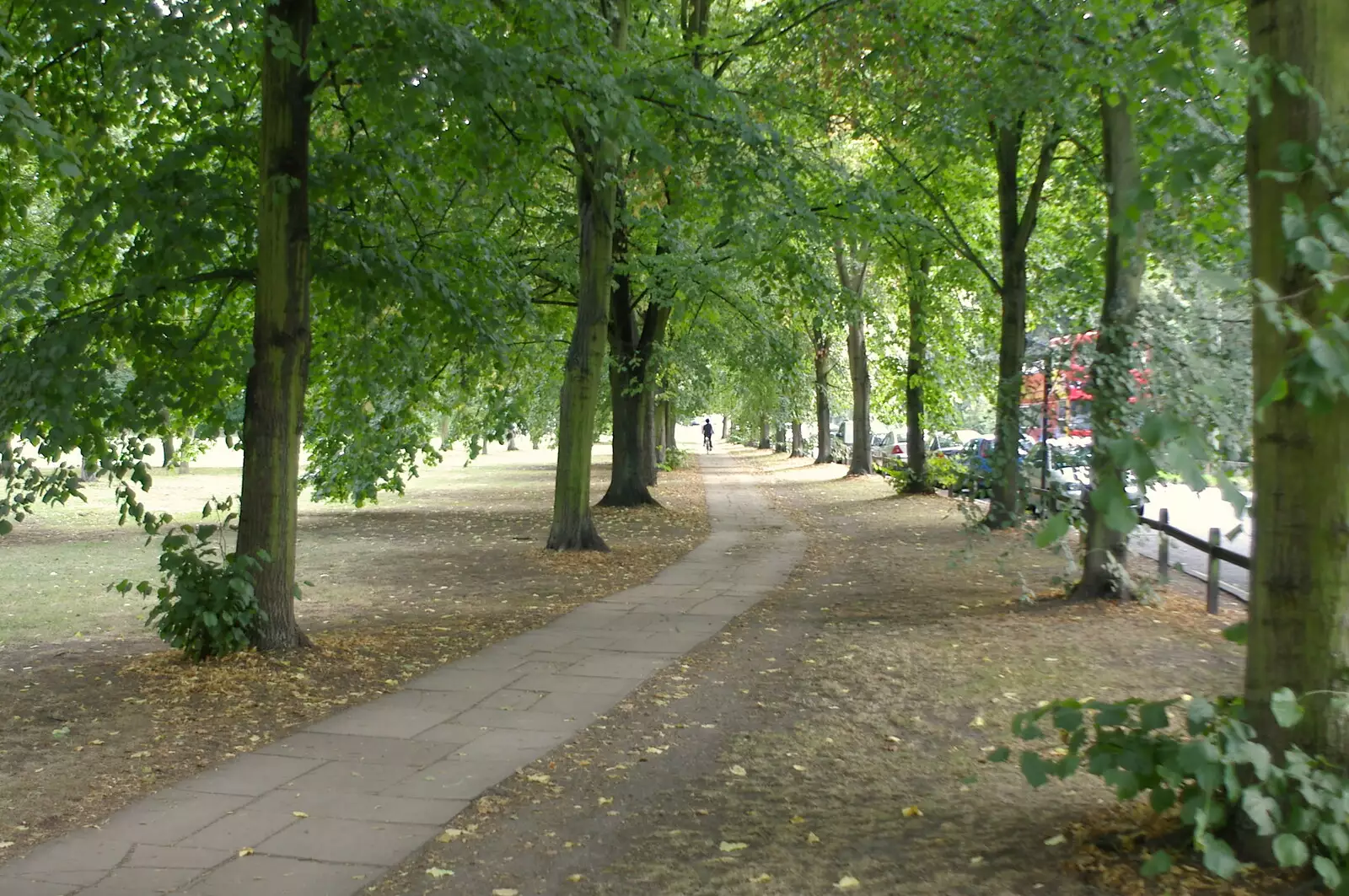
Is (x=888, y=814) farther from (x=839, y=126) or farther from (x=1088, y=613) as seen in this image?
(x=839, y=126)

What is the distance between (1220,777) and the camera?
3584mm

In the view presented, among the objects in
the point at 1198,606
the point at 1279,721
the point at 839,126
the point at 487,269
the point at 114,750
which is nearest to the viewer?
the point at 1279,721

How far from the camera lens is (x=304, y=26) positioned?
8320mm

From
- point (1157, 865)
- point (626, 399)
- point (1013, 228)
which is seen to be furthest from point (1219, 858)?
point (626, 399)

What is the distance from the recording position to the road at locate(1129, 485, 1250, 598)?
12.1m

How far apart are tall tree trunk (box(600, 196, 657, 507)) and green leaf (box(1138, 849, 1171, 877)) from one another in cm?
1953

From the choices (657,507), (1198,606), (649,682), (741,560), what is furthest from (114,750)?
(657,507)

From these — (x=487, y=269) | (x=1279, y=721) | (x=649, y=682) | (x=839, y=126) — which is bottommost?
(x=649, y=682)

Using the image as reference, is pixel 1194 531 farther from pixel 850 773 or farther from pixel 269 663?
pixel 269 663

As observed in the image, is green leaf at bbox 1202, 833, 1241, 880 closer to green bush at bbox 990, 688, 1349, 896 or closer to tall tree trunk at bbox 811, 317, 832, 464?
green bush at bbox 990, 688, 1349, 896

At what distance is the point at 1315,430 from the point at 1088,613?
22.6ft

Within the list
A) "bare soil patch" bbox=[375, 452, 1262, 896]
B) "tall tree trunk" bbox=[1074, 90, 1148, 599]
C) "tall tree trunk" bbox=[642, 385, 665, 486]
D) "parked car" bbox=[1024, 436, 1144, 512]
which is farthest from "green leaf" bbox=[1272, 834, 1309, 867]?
"tall tree trunk" bbox=[642, 385, 665, 486]

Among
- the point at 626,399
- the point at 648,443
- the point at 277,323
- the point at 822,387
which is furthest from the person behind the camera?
the point at 822,387

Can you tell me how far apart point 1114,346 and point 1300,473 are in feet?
20.3
